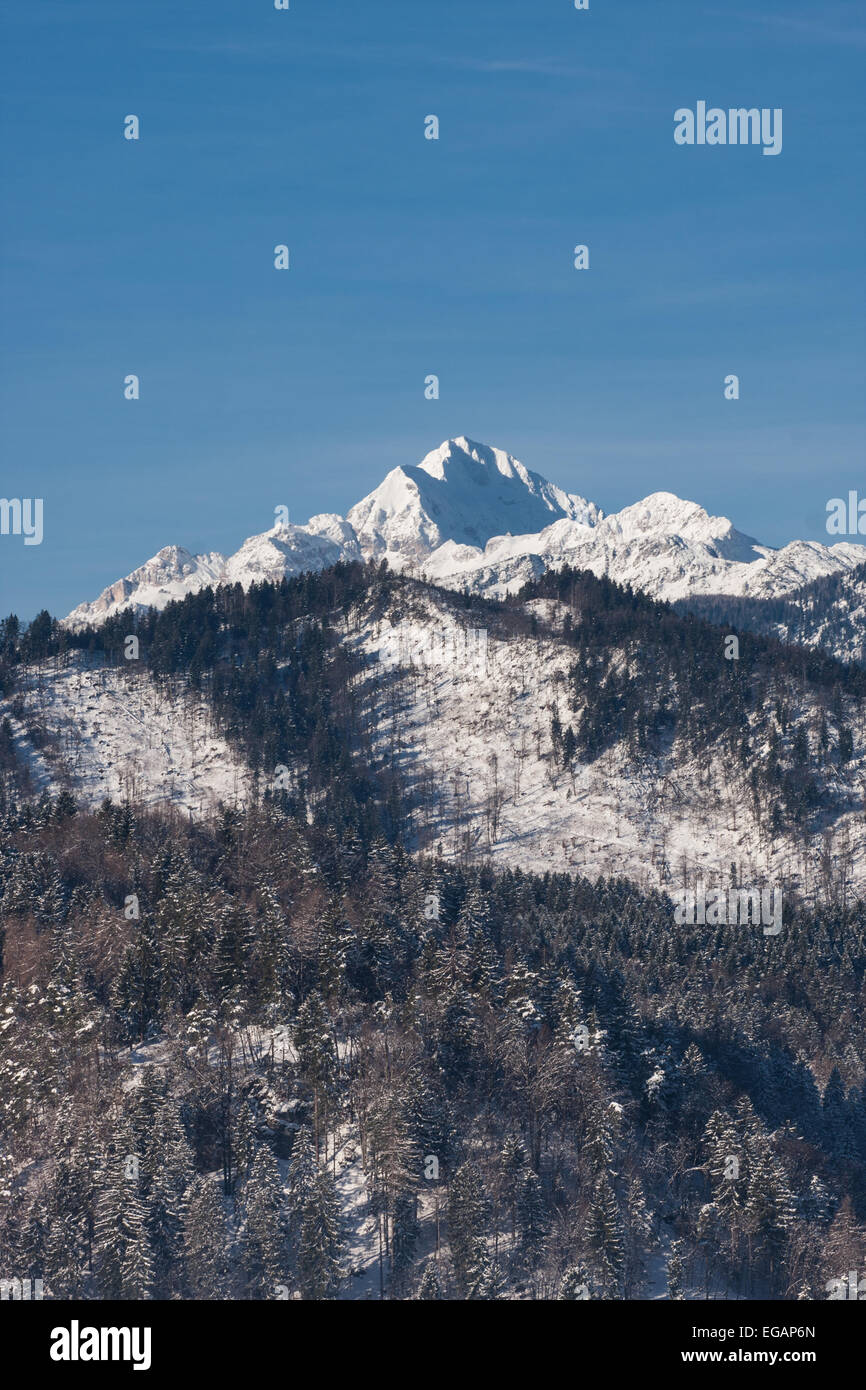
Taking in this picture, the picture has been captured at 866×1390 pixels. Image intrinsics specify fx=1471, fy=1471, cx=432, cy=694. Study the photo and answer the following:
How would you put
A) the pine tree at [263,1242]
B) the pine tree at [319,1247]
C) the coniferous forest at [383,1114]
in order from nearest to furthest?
the pine tree at [319,1247], the pine tree at [263,1242], the coniferous forest at [383,1114]

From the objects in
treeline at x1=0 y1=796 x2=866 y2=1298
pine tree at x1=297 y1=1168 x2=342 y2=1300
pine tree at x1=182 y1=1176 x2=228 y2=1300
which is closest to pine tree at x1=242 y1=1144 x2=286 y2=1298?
treeline at x1=0 y1=796 x2=866 y2=1298

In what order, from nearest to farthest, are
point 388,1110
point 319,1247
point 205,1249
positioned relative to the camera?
1. point 319,1247
2. point 205,1249
3. point 388,1110

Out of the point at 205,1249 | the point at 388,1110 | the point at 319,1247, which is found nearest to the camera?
the point at 319,1247

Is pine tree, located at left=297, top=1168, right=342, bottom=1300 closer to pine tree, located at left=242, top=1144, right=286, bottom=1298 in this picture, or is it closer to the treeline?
the treeline

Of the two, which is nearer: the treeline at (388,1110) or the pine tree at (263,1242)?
the pine tree at (263,1242)

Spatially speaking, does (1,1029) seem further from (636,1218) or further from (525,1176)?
(636,1218)

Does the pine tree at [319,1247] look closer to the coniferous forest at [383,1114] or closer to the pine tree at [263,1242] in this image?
the coniferous forest at [383,1114]

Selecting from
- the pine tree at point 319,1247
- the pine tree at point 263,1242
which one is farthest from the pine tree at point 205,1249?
the pine tree at point 319,1247

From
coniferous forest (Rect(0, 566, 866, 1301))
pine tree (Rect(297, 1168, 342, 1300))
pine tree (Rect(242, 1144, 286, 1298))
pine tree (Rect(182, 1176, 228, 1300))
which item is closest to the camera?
pine tree (Rect(297, 1168, 342, 1300))

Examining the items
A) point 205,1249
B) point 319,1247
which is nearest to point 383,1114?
point 319,1247

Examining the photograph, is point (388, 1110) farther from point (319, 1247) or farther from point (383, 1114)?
point (319, 1247)

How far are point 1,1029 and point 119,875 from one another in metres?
48.0
